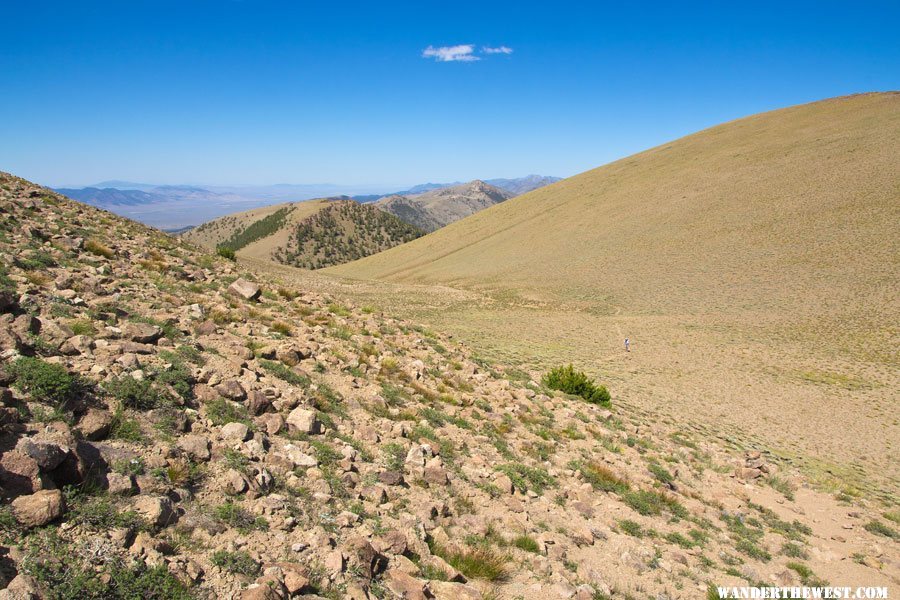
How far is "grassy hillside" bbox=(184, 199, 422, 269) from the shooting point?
131 meters

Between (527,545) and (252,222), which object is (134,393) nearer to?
(527,545)

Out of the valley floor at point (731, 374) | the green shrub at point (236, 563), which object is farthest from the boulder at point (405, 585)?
the valley floor at point (731, 374)

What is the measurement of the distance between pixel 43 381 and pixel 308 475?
3288 mm

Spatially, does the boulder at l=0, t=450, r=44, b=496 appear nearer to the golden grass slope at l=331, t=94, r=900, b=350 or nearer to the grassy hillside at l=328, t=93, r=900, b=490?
the grassy hillside at l=328, t=93, r=900, b=490

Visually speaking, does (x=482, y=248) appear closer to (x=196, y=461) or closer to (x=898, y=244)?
(x=898, y=244)

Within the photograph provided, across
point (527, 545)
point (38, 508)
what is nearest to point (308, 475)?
point (38, 508)

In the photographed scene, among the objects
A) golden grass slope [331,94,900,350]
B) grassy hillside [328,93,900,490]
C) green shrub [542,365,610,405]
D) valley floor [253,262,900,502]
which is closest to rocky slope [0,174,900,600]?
green shrub [542,365,610,405]

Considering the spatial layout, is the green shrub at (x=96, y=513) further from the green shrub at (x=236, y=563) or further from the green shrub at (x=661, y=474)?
the green shrub at (x=661, y=474)

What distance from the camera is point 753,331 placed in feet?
92.6

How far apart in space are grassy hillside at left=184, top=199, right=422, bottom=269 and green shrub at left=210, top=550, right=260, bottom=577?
123561 mm

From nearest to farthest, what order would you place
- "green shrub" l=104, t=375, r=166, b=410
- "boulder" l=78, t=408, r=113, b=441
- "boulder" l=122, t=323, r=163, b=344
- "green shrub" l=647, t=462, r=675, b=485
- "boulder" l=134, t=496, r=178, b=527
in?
"boulder" l=134, t=496, r=178, b=527 < "boulder" l=78, t=408, r=113, b=441 < "green shrub" l=104, t=375, r=166, b=410 < "boulder" l=122, t=323, r=163, b=344 < "green shrub" l=647, t=462, r=675, b=485

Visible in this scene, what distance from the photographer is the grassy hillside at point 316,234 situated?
131000 millimetres

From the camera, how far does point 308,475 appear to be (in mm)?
6062

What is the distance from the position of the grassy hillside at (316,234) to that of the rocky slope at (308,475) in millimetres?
117338
